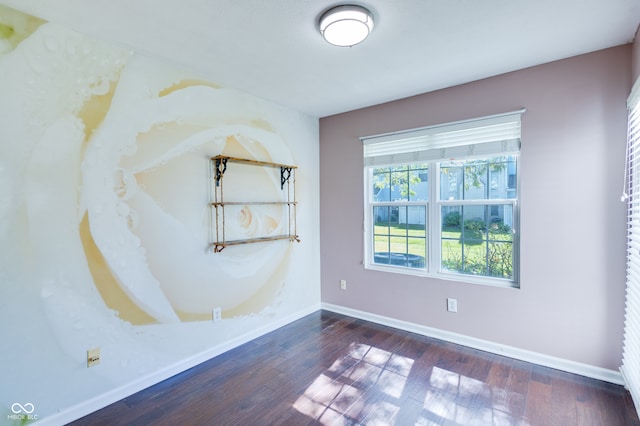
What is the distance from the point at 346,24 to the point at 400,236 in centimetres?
229

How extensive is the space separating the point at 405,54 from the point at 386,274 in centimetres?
226

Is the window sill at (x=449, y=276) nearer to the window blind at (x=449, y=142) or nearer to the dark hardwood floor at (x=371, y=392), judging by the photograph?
the dark hardwood floor at (x=371, y=392)

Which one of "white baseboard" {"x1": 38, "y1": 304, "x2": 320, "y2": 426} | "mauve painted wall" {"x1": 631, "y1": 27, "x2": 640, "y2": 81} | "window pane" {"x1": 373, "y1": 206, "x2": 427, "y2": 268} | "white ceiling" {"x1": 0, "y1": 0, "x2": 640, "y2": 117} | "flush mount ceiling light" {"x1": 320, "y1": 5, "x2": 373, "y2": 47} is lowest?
"white baseboard" {"x1": 38, "y1": 304, "x2": 320, "y2": 426}

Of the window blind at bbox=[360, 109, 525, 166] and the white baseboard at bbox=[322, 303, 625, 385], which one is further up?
the window blind at bbox=[360, 109, 525, 166]

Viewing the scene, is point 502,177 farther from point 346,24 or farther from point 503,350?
point 346,24

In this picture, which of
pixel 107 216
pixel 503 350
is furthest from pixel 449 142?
pixel 107 216

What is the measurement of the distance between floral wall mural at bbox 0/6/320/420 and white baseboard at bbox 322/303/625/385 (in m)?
1.47

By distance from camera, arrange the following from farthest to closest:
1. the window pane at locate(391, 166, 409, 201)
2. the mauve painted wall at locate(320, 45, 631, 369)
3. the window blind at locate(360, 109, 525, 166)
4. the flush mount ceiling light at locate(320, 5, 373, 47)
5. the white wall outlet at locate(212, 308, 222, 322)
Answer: the window pane at locate(391, 166, 409, 201), the white wall outlet at locate(212, 308, 222, 322), the window blind at locate(360, 109, 525, 166), the mauve painted wall at locate(320, 45, 631, 369), the flush mount ceiling light at locate(320, 5, 373, 47)

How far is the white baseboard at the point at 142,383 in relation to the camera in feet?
6.40

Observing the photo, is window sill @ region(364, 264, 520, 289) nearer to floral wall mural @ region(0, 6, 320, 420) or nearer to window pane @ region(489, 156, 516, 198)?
window pane @ region(489, 156, 516, 198)

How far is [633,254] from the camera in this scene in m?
2.13

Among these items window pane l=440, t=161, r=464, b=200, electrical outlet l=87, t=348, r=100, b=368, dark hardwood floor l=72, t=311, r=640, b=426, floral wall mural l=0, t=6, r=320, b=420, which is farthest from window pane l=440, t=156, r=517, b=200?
electrical outlet l=87, t=348, r=100, b=368

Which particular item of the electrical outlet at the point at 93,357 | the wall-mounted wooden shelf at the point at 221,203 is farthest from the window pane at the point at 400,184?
the electrical outlet at the point at 93,357

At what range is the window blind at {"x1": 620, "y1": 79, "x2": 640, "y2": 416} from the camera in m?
1.99
